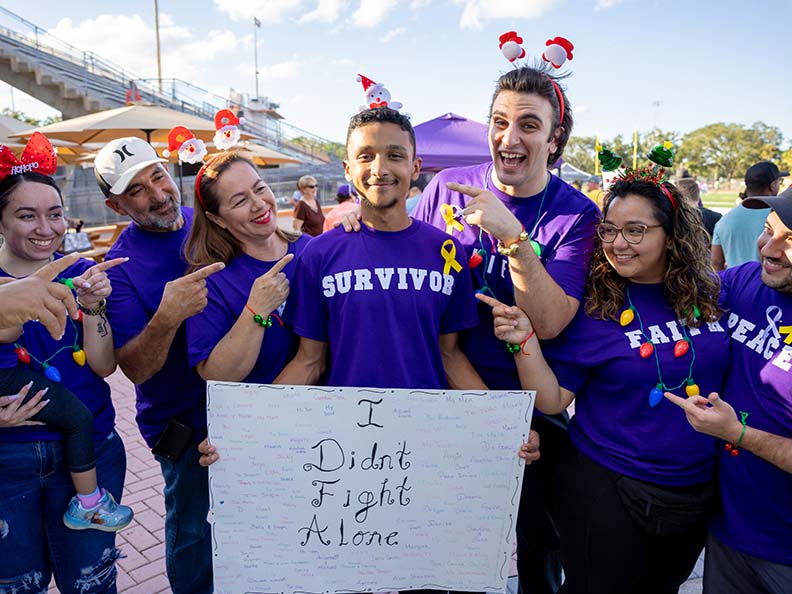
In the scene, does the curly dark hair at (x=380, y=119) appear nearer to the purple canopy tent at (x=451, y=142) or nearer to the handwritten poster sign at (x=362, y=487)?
the handwritten poster sign at (x=362, y=487)

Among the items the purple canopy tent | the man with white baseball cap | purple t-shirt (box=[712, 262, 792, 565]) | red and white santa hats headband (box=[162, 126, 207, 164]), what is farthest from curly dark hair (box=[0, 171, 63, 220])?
the purple canopy tent

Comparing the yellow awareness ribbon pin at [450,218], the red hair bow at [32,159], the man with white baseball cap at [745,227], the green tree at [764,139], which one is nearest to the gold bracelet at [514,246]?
the yellow awareness ribbon pin at [450,218]

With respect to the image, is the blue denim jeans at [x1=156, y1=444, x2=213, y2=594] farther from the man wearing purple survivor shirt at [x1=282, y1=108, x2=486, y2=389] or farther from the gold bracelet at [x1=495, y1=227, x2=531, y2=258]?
the gold bracelet at [x1=495, y1=227, x2=531, y2=258]

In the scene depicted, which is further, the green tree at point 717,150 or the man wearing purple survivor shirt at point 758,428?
the green tree at point 717,150

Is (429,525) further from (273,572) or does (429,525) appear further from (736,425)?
(736,425)

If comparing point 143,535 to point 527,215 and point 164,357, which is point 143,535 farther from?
point 527,215

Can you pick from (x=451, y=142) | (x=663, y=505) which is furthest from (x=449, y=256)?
(x=451, y=142)

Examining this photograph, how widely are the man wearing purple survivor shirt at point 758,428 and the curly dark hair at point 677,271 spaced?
0.49 ft

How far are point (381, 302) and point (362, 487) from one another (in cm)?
71

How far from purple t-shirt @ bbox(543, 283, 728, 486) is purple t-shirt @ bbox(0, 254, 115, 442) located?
A: 197 centimetres

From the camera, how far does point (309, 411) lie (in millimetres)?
1963

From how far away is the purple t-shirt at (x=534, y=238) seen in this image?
2.17 meters

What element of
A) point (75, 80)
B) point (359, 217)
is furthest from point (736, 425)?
point (75, 80)

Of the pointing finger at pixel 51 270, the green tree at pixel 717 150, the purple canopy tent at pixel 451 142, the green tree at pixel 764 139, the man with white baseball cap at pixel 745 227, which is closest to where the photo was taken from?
the pointing finger at pixel 51 270
